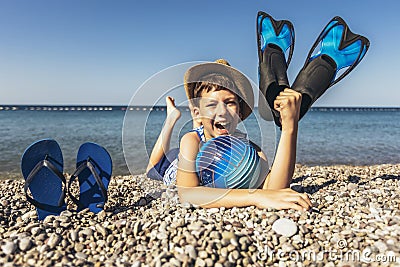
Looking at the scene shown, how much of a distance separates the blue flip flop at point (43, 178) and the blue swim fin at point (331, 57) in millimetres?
2568

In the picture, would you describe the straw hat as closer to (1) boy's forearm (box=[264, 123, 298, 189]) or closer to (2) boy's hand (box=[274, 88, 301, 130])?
(2) boy's hand (box=[274, 88, 301, 130])

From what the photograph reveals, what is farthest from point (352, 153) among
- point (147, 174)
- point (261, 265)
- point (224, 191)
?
point (261, 265)

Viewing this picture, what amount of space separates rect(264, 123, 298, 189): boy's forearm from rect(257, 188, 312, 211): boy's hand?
0.16m

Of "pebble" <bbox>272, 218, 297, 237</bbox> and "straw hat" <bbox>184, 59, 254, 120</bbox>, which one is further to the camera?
"straw hat" <bbox>184, 59, 254, 120</bbox>

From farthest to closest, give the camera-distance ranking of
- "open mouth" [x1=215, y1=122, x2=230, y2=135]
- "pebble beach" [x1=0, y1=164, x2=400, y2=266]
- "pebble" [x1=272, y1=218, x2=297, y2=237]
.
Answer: "open mouth" [x1=215, y1=122, x2=230, y2=135] → "pebble" [x1=272, y1=218, x2=297, y2=237] → "pebble beach" [x1=0, y1=164, x2=400, y2=266]

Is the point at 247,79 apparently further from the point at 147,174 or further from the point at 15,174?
the point at 15,174

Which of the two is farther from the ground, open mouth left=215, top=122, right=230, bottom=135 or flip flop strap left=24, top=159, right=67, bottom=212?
open mouth left=215, top=122, right=230, bottom=135

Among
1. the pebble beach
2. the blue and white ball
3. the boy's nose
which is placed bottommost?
the pebble beach

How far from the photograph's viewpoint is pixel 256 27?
135 inches

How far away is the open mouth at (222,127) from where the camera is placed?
3303 millimetres

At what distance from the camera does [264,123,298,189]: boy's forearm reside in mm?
3051

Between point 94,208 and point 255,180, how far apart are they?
5.63 feet

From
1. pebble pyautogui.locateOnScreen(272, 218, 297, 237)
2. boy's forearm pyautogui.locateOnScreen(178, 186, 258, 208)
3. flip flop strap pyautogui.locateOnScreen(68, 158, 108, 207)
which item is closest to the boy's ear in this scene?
boy's forearm pyautogui.locateOnScreen(178, 186, 258, 208)

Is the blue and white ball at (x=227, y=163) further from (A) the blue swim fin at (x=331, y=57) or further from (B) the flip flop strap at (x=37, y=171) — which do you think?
(B) the flip flop strap at (x=37, y=171)
